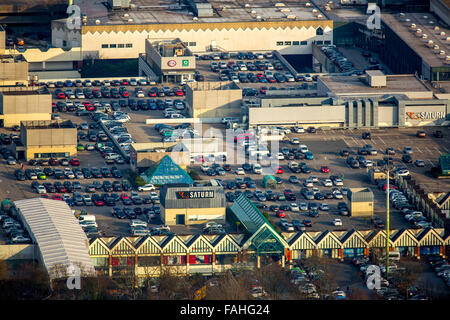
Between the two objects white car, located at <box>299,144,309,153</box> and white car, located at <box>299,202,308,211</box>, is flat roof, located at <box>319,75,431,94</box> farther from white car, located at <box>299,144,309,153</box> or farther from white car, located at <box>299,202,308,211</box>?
white car, located at <box>299,202,308,211</box>

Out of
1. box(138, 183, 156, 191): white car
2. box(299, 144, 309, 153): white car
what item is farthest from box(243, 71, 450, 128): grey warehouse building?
box(138, 183, 156, 191): white car

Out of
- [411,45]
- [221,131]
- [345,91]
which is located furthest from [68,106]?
[411,45]

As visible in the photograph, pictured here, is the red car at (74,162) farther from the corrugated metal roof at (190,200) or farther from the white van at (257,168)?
the corrugated metal roof at (190,200)

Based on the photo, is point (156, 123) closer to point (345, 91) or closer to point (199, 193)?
point (345, 91)

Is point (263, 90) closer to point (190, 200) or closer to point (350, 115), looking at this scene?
point (350, 115)

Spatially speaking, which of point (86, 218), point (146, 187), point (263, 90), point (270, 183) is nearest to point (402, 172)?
point (270, 183)
